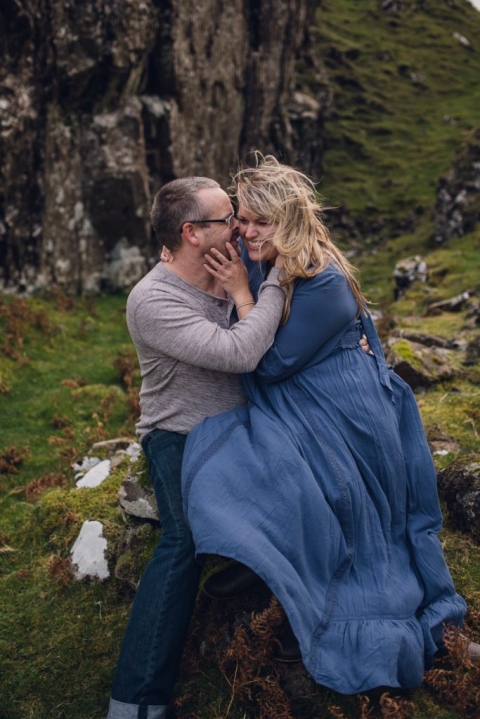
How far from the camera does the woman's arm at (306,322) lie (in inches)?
194

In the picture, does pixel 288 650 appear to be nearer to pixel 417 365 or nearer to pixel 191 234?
pixel 191 234

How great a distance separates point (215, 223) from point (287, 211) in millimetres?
703

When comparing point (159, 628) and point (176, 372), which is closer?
point (159, 628)

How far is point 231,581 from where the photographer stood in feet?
17.0

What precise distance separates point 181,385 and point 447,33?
64.0 meters

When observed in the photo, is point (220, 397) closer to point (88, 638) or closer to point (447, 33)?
point (88, 638)

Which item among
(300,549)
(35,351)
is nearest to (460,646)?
(300,549)

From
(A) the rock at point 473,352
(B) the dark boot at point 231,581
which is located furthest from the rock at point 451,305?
(B) the dark boot at point 231,581

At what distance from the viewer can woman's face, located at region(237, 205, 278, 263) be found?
5.01 metres

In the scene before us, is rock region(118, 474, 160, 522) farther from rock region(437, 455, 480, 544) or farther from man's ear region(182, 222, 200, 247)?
rock region(437, 455, 480, 544)

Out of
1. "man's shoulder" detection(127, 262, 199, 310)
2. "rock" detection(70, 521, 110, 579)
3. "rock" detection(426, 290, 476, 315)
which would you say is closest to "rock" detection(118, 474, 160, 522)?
"rock" detection(70, 521, 110, 579)

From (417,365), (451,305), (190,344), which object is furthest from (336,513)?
(451,305)

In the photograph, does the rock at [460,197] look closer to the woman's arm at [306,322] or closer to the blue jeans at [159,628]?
the woman's arm at [306,322]

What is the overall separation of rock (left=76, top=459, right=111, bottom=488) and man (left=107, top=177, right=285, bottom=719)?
290 centimetres
